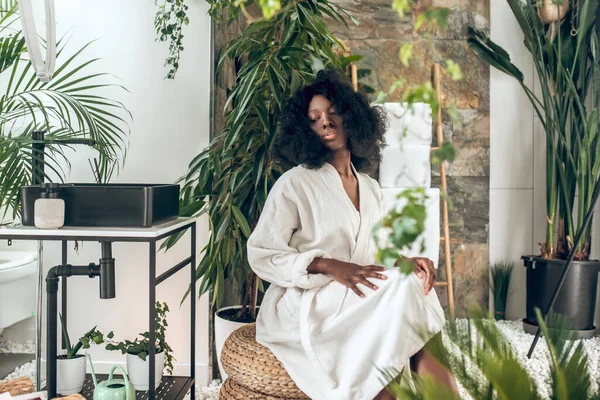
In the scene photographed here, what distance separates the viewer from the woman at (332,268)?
1.71 meters

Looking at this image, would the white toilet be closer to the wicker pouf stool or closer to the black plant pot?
the wicker pouf stool

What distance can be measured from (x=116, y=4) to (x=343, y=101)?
3.66 feet

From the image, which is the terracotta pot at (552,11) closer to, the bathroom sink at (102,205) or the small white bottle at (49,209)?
the bathroom sink at (102,205)

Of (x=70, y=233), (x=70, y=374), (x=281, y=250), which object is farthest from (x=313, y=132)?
(x=70, y=374)

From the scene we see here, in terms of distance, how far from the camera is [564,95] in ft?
10.3

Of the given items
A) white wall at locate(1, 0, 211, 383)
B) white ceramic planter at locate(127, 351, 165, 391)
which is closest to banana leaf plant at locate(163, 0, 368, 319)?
white wall at locate(1, 0, 211, 383)

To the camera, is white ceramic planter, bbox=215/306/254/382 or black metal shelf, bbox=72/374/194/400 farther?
white ceramic planter, bbox=215/306/254/382

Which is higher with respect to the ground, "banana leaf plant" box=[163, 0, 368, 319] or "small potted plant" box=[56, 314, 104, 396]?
"banana leaf plant" box=[163, 0, 368, 319]

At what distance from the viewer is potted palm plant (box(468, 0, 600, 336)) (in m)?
3.04

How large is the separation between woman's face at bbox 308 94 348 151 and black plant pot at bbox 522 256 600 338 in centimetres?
156

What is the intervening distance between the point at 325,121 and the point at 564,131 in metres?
1.66

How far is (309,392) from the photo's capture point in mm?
1813

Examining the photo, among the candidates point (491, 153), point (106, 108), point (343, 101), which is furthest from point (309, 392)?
point (491, 153)

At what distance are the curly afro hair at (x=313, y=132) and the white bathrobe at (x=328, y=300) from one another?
10 cm
